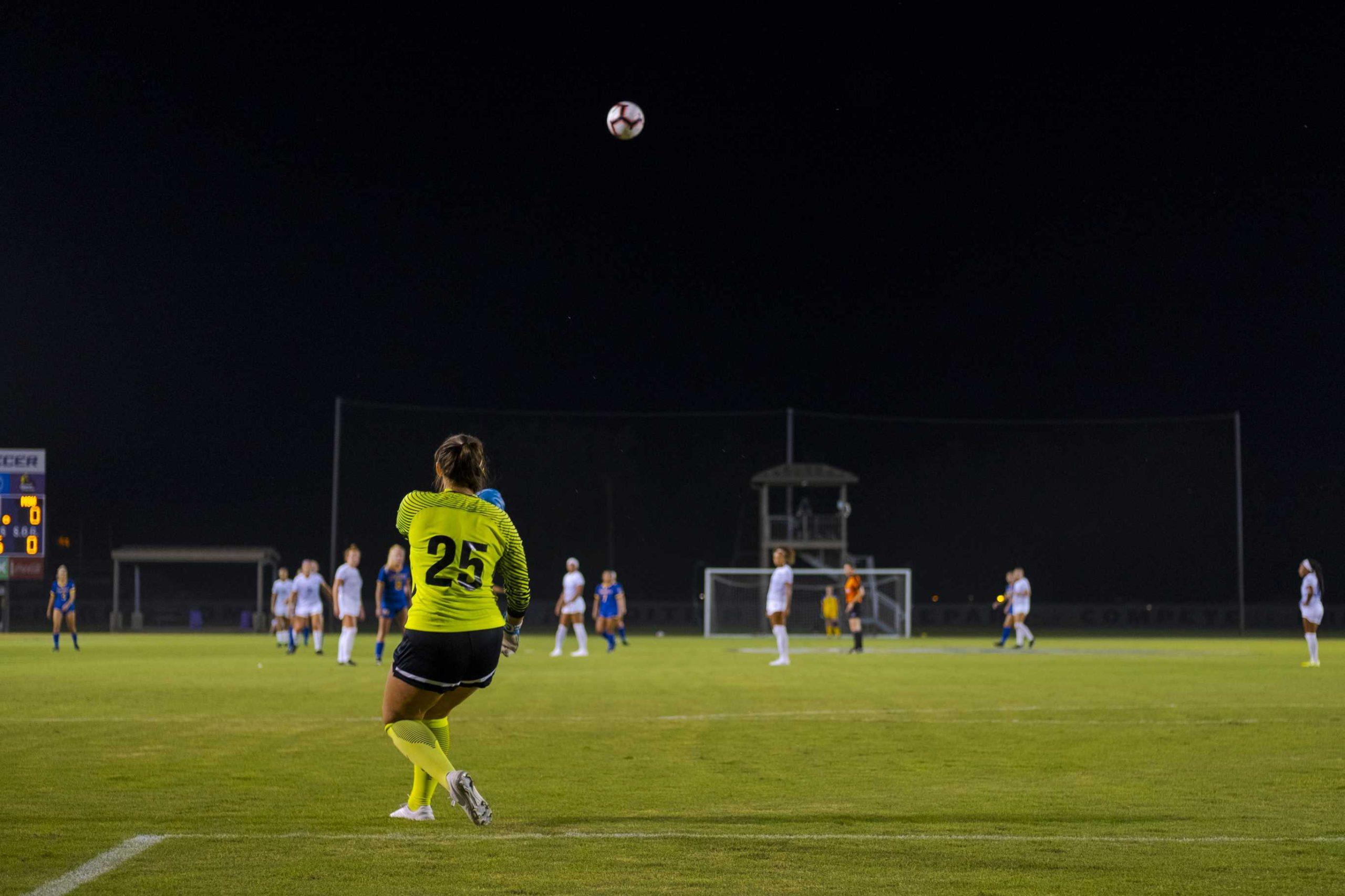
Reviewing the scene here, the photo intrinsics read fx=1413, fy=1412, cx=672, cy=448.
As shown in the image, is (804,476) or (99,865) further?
(804,476)

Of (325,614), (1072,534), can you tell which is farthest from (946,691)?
(325,614)

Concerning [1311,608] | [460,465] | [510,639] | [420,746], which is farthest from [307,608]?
[460,465]

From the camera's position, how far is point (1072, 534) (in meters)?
54.3

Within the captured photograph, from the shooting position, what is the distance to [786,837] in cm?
689

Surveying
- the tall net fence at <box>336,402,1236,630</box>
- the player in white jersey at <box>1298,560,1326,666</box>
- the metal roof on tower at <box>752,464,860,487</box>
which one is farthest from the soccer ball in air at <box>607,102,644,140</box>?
the tall net fence at <box>336,402,1236,630</box>

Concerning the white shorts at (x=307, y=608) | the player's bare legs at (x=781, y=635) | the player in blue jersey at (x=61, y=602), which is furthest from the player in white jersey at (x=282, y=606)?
the player's bare legs at (x=781, y=635)

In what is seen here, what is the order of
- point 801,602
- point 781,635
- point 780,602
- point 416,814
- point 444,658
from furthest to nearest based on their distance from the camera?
point 801,602 < point 780,602 < point 781,635 < point 416,814 < point 444,658

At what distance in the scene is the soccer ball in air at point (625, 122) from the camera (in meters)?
23.4

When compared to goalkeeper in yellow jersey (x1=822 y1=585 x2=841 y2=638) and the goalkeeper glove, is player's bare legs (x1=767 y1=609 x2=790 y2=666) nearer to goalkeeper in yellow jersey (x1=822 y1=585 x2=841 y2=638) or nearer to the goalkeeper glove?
goalkeeper in yellow jersey (x1=822 y1=585 x2=841 y2=638)

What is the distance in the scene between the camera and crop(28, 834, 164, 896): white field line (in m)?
5.55

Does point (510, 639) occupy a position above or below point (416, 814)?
above

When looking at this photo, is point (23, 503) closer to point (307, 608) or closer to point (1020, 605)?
point (307, 608)

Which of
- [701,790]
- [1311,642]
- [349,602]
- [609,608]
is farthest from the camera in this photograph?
[609,608]

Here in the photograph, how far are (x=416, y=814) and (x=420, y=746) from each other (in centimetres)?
65
